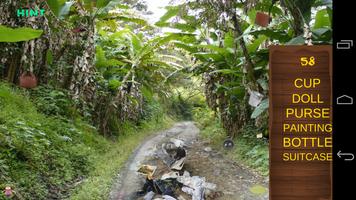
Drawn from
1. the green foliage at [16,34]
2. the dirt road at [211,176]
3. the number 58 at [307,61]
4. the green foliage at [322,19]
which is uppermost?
the green foliage at [322,19]

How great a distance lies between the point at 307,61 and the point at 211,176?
4833mm

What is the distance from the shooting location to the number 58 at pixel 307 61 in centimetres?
216

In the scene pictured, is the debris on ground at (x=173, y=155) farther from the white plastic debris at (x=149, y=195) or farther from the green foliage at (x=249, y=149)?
the white plastic debris at (x=149, y=195)

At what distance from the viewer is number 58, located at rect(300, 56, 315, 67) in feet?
7.07

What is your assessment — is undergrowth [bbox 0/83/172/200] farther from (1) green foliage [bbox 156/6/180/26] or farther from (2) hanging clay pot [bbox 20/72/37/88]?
(1) green foliage [bbox 156/6/180/26]

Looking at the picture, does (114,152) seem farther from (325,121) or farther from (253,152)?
(325,121)

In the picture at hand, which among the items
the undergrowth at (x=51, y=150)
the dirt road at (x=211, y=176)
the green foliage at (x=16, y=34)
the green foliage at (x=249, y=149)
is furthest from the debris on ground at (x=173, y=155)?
the green foliage at (x=16, y=34)

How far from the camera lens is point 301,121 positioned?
2164 mm

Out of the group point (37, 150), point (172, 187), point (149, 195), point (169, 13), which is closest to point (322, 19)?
point (169, 13)

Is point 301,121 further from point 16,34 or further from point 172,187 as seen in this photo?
point 172,187

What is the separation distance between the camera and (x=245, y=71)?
716cm

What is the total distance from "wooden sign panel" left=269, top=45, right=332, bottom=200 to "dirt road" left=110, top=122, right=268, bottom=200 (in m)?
3.55

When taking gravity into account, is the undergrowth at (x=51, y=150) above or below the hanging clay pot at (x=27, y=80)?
below

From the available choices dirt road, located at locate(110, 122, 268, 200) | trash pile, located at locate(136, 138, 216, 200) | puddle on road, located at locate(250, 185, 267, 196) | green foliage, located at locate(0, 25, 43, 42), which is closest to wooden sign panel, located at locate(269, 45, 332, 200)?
green foliage, located at locate(0, 25, 43, 42)
